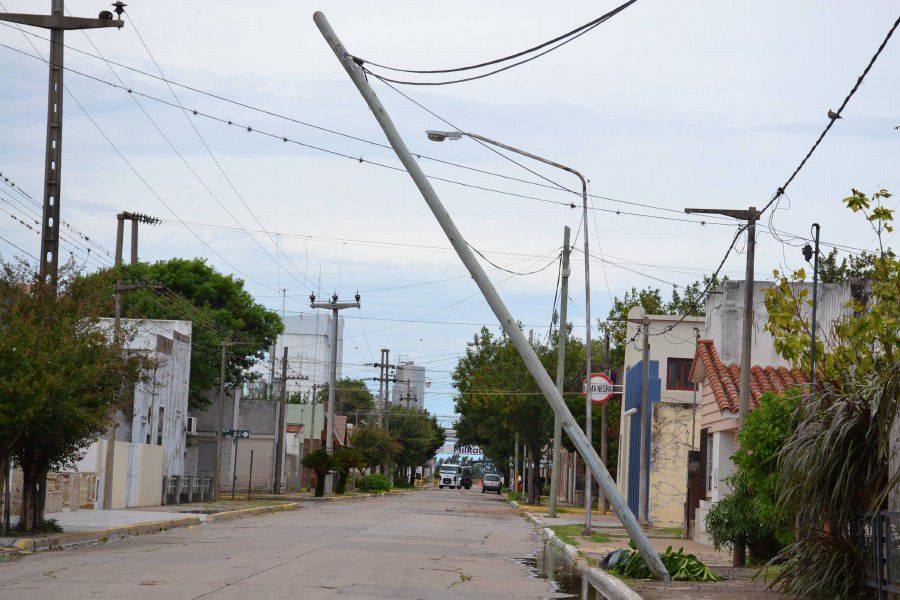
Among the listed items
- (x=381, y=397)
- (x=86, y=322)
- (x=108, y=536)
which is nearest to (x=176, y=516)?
(x=108, y=536)

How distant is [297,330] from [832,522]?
115349mm

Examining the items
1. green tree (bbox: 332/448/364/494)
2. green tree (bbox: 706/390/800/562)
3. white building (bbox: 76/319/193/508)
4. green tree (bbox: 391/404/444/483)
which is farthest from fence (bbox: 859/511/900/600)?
green tree (bbox: 391/404/444/483)

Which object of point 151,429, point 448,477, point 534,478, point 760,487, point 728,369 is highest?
point 728,369

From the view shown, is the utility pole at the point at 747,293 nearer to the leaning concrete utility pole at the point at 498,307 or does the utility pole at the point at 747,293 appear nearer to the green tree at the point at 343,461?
the leaning concrete utility pole at the point at 498,307

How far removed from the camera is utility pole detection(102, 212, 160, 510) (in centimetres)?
3216

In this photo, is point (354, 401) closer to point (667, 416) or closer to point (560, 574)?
point (667, 416)

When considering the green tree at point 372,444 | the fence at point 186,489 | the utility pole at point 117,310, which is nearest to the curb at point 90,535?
the utility pole at point 117,310

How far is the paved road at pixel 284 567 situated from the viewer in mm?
14352

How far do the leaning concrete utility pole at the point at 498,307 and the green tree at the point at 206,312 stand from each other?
42785mm

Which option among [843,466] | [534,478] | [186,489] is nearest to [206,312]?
[186,489]

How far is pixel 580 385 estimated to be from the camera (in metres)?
61.8

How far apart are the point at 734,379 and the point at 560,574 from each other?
952 cm

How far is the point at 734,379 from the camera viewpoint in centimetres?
2703

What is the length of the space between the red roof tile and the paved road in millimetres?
5539
